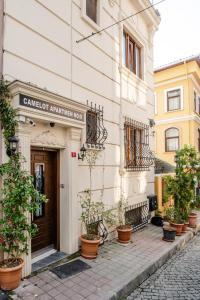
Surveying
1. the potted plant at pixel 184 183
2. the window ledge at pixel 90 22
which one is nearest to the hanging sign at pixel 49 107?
the window ledge at pixel 90 22

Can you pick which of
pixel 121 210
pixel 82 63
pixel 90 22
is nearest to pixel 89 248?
pixel 121 210

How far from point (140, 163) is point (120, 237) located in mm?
3064

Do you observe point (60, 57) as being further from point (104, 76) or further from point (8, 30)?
point (104, 76)

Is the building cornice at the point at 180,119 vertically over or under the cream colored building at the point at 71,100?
over

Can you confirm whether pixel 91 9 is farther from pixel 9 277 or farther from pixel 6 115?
pixel 9 277

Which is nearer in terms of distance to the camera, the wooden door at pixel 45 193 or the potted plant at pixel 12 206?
the potted plant at pixel 12 206

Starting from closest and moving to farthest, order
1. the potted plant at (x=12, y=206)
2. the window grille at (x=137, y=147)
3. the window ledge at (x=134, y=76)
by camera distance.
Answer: the potted plant at (x=12, y=206), the window ledge at (x=134, y=76), the window grille at (x=137, y=147)

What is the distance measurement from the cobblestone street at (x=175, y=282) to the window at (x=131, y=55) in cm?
655

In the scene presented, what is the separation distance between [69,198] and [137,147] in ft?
13.7

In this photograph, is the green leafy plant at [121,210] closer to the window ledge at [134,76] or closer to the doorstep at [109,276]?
the doorstep at [109,276]

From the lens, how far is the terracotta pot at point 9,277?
4.03m

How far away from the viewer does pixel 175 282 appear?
16.4ft

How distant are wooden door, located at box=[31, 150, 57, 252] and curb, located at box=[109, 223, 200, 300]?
7.09 ft

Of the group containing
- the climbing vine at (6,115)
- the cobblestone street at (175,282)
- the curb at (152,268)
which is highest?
the climbing vine at (6,115)
